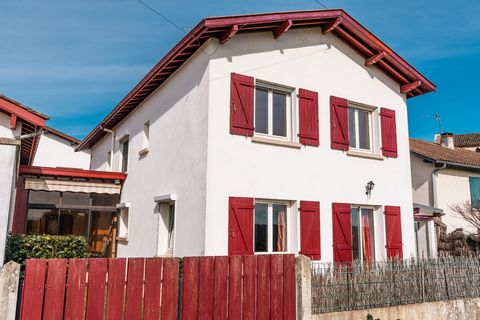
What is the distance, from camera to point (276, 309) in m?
7.75

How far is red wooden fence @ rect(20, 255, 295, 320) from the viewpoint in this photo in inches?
231

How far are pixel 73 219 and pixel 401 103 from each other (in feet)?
46.5

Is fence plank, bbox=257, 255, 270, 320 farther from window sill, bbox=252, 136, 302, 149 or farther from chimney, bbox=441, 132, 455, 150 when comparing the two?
chimney, bbox=441, 132, 455, 150

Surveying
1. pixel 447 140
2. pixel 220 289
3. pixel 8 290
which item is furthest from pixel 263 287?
pixel 447 140

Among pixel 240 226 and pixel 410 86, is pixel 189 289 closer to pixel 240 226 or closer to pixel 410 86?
pixel 240 226

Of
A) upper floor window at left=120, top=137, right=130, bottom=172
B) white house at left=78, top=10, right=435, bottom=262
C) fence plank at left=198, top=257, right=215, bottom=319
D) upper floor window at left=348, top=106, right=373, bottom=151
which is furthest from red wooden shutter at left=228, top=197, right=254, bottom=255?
upper floor window at left=120, top=137, right=130, bottom=172

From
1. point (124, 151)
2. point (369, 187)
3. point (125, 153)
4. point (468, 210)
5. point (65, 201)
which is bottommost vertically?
point (65, 201)

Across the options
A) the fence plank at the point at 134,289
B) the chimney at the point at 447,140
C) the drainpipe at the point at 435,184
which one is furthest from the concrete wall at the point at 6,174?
the chimney at the point at 447,140

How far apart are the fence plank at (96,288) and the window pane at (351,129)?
9951 millimetres

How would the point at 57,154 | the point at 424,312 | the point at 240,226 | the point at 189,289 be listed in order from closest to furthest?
the point at 189,289
the point at 424,312
the point at 240,226
the point at 57,154

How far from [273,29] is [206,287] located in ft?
27.4

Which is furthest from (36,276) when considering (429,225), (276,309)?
(429,225)

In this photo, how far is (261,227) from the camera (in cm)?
1145

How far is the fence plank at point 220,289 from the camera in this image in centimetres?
719
